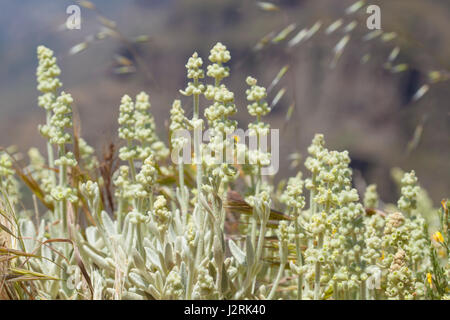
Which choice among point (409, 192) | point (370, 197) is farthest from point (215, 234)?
point (370, 197)

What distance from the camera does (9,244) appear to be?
922mm

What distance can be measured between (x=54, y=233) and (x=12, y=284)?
0.73ft

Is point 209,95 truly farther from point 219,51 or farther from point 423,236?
point 423,236

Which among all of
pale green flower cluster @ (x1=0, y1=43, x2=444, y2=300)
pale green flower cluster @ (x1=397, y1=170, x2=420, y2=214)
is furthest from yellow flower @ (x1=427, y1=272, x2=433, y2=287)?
pale green flower cluster @ (x1=397, y1=170, x2=420, y2=214)
